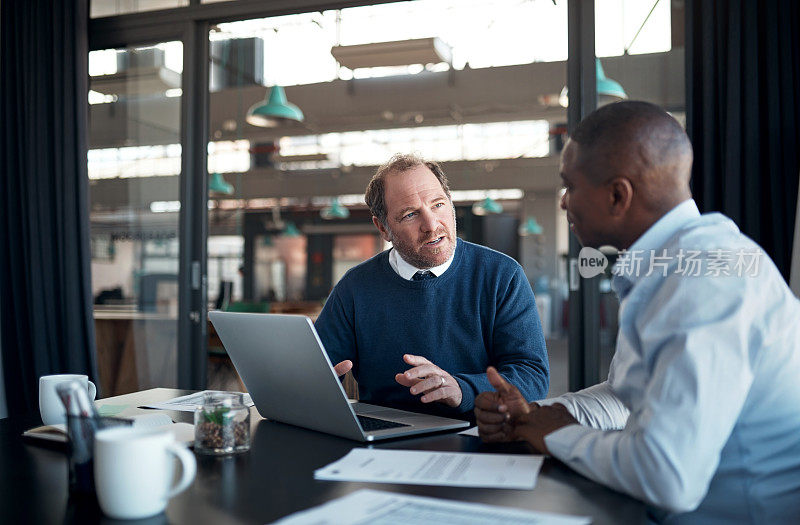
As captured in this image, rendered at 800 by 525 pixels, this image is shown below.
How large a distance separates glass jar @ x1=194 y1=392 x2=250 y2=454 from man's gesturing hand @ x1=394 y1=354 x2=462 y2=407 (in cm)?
36

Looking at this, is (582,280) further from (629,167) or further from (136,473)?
(136,473)

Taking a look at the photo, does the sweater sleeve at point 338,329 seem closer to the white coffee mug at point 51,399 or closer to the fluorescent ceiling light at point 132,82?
the white coffee mug at point 51,399

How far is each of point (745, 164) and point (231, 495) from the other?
2648mm

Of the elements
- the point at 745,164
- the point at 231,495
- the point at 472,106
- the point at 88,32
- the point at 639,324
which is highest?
the point at 472,106

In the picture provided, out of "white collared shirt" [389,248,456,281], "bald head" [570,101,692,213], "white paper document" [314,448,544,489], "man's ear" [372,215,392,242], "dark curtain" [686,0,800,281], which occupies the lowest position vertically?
"white paper document" [314,448,544,489]

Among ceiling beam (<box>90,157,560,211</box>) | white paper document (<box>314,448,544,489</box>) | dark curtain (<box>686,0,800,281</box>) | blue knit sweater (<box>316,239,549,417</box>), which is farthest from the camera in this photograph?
ceiling beam (<box>90,157,560,211</box>)

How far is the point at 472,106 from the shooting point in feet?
29.7

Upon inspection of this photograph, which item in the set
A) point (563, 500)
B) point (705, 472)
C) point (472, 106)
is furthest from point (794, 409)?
point (472, 106)

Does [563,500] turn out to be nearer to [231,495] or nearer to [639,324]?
[639,324]

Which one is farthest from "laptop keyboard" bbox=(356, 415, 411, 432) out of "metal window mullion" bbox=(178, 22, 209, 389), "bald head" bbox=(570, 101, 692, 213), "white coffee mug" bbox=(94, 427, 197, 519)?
"metal window mullion" bbox=(178, 22, 209, 389)

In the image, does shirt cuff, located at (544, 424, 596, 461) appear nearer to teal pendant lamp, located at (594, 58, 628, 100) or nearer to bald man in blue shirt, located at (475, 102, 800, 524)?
bald man in blue shirt, located at (475, 102, 800, 524)

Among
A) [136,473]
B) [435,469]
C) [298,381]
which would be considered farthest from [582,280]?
[136,473]

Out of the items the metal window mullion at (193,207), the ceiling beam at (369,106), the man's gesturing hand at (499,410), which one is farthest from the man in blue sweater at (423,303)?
the ceiling beam at (369,106)

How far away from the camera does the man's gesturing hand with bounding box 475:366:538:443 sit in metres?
1.33
